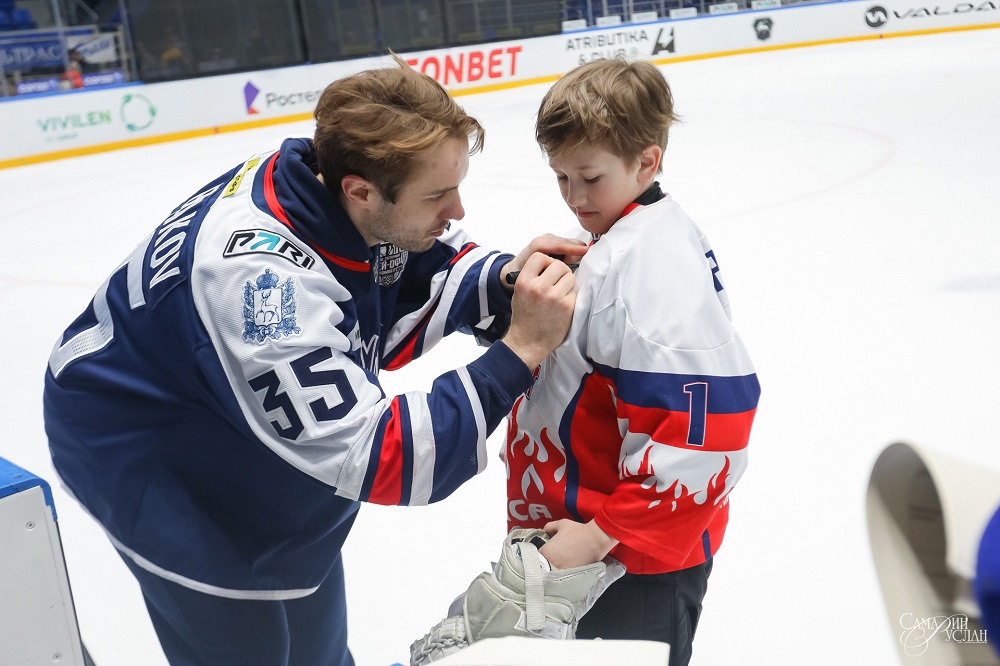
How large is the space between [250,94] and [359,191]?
29.1 feet

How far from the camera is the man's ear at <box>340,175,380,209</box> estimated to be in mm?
1096

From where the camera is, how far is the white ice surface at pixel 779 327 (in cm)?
177

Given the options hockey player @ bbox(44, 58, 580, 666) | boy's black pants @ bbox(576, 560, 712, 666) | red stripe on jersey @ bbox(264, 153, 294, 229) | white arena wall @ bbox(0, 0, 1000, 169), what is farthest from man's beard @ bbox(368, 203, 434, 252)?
white arena wall @ bbox(0, 0, 1000, 169)

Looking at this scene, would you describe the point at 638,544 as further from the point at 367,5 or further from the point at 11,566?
the point at 367,5

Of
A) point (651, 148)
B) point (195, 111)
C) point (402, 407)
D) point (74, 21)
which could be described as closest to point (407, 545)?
point (402, 407)

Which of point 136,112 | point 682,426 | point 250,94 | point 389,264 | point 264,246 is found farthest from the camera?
point 250,94

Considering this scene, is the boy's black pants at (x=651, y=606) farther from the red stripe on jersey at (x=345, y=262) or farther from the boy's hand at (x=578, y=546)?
the red stripe on jersey at (x=345, y=262)

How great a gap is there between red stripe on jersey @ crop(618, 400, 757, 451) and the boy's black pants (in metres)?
0.22

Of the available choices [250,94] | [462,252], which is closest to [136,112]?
[250,94]

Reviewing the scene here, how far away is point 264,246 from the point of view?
1.04 meters

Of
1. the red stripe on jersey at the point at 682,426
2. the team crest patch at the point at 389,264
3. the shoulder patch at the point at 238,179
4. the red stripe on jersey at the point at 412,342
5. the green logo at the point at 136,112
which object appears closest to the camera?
the red stripe on jersey at the point at 682,426

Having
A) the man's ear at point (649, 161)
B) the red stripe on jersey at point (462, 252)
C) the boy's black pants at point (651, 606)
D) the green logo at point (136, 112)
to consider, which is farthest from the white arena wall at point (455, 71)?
the boy's black pants at point (651, 606)

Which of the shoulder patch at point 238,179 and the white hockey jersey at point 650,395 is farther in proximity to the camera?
the shoulder patch at point 238,179

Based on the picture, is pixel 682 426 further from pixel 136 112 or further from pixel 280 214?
pixel 136 112
